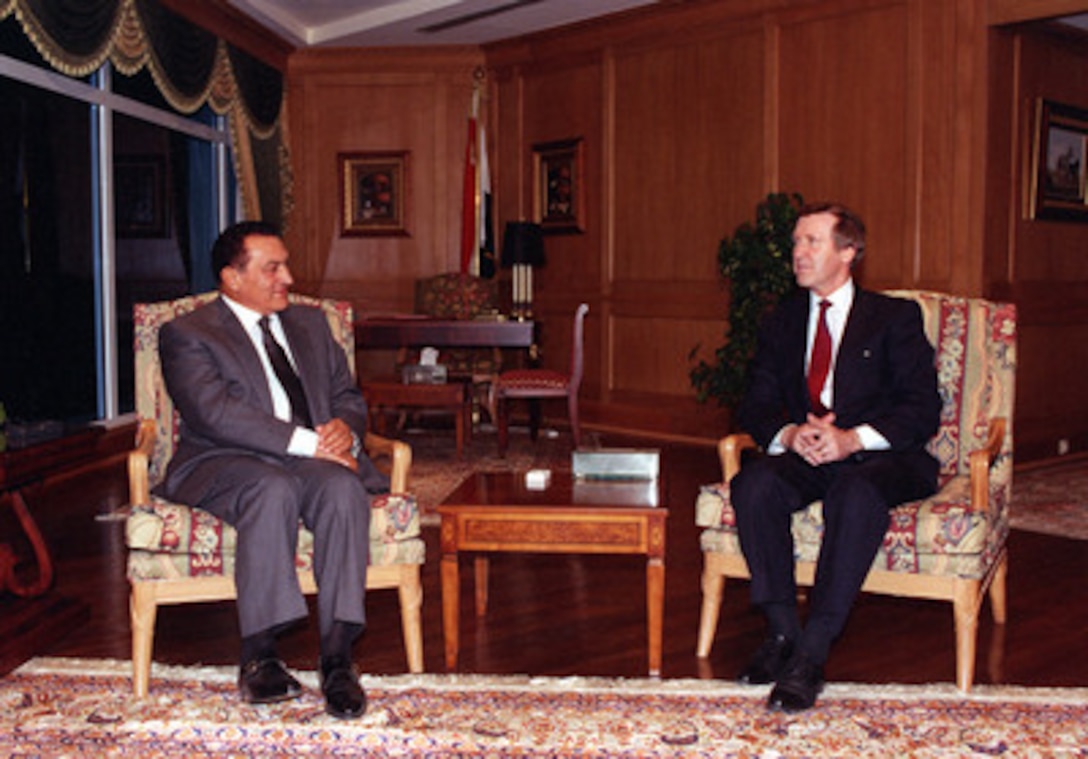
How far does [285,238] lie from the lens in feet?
32.7

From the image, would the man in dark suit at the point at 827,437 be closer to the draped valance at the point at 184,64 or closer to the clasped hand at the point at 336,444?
the clasped hand at the point at 336,444

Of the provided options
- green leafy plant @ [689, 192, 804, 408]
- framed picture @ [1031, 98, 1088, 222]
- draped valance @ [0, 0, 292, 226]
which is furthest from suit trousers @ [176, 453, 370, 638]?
framed picture @ [1031, 98, 1088, 222]

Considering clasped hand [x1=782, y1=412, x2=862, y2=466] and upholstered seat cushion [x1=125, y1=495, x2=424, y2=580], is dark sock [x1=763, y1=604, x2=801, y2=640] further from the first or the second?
upholstered seat cushion [x1=125, y1=495, x2=424, y2=580]

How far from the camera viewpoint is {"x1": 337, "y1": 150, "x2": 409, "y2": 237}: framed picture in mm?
10023

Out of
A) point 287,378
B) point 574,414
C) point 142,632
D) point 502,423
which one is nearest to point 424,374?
point 502,423

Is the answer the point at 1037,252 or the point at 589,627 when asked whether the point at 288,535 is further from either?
the point at 1037,252

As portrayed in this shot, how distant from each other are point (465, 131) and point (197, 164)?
2229 mm

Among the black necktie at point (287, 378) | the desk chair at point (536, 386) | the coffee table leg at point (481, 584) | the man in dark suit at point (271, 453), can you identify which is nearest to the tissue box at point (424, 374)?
the desk chair at point (536, 386)

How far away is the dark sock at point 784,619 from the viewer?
10.5 ft

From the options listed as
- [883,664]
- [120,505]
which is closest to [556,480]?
[883,664]

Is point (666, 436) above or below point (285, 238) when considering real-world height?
below

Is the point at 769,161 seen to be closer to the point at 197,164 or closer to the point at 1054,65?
the point at 1054,65

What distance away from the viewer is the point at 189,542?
310 centimetres

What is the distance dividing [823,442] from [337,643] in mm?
1446
